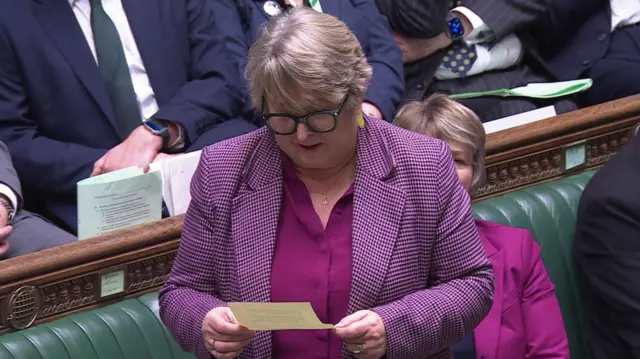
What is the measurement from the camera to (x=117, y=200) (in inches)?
88.6

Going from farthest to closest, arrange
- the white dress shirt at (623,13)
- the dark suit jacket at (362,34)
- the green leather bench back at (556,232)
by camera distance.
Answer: the white dress shirt at (623,13) → the dark suit jacket at (362,34) → the green leather bench back at (556,232)

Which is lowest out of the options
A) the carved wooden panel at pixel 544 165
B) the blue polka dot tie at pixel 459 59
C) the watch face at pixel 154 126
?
the carved wooden panel at pixel 544 165

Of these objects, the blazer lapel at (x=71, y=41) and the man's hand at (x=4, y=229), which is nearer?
the man's hand at (x=4, y=229)

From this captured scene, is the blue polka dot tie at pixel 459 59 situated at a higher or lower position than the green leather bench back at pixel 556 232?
higher

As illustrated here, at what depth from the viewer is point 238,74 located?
9.40 feet

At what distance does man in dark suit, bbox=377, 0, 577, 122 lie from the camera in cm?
315

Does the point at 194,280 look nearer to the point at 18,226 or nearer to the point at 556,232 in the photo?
the point at 18,226

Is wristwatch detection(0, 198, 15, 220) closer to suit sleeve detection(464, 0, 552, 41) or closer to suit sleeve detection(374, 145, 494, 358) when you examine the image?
suit sleeve detection(374, 145, 494, 358)

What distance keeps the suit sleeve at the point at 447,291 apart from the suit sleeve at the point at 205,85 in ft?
3.38

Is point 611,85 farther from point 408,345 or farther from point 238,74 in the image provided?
point 408,345

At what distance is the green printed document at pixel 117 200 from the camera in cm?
222

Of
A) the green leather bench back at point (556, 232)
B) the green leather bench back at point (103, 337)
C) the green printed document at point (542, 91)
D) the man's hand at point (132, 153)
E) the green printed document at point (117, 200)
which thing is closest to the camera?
the green leather bench back at point (103, 337)

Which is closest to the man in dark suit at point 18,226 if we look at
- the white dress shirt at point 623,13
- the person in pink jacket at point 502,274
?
the person in pink jacket at point 502,274

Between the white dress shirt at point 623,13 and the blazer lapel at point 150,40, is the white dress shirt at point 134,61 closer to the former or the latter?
the blazer lapel at point 150,40
